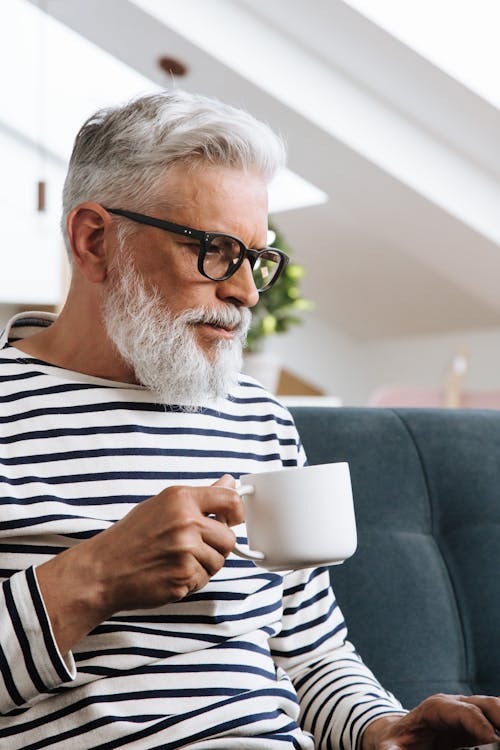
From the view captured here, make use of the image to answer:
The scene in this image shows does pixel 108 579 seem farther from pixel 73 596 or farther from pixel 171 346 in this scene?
pixel 171 346

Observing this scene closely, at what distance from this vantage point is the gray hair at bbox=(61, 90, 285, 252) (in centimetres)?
116

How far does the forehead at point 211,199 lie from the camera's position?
1.15 meters

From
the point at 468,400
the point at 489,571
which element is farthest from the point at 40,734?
the point at 468,400

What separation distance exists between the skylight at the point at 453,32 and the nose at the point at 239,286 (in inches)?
90.3

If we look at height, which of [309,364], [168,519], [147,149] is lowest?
[168,519]

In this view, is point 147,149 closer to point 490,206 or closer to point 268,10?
point 268,10


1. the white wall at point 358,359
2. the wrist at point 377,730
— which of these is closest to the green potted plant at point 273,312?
the wrist at point 377,730

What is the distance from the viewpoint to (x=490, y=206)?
4.03 metres

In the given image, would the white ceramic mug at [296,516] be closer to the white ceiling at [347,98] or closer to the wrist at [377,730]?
the wrist at [377,730]

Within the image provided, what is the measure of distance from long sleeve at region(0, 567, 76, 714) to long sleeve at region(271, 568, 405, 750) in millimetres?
369

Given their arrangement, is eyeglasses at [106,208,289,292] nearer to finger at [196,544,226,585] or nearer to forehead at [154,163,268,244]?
forehead at [154,163,268,244]

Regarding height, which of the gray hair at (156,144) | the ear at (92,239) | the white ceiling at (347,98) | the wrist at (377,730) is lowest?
the wrist at (377,730)

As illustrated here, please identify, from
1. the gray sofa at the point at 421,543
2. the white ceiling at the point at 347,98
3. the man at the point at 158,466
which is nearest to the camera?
the man at the point at 158,466

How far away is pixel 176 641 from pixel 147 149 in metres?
0.56
